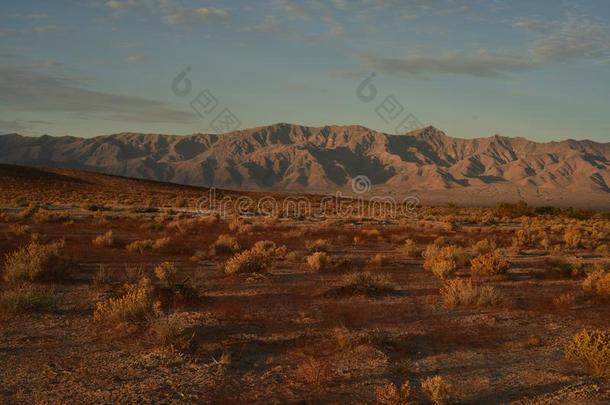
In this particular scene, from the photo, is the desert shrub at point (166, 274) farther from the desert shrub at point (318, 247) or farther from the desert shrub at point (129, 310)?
the desert shrub at point (318, 247)

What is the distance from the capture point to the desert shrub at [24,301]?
Answer: 8977 millimetres

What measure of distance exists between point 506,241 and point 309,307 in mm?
17195

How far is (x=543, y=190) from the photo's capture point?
5728 inches

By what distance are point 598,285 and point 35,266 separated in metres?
12.3

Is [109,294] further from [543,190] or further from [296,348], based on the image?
[543,190]

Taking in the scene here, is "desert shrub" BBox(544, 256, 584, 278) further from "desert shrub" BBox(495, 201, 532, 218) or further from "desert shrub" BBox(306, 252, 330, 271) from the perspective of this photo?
"desert shrub" BBox(495, 201, 532, 218)

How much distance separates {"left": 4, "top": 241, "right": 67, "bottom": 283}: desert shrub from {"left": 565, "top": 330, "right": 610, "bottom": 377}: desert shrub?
10.1 metres

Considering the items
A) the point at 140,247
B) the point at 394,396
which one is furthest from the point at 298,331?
the point at 140,247

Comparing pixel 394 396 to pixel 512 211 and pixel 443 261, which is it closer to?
pixel 443 261

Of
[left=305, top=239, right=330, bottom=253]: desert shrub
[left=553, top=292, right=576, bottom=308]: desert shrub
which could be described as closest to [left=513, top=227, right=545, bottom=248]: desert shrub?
[left=305, top=239, right=330, bottom=253]: desert shrub

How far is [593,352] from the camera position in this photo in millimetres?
7094

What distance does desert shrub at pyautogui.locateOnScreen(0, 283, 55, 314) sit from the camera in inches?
353

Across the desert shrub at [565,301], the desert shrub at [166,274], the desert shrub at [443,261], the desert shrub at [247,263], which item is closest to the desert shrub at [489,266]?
the desert shrub at [443,261]

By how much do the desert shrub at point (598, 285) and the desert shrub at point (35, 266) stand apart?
1195 cm
